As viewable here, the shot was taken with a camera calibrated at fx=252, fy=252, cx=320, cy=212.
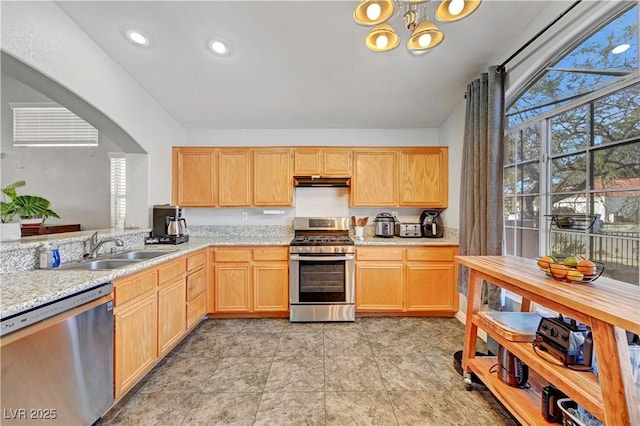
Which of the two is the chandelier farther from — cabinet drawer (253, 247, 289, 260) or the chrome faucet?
the chrome faucet

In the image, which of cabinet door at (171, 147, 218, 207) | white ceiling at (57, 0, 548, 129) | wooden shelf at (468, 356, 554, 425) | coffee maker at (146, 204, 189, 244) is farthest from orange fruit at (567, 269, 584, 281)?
cabinet door at (171, 147, 218, 207)

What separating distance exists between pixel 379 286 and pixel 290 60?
8.83 ft

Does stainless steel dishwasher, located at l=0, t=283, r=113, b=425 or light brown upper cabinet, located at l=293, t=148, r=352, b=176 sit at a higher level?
light brown upper cabinet, located at l=293, t=148, r=352, b=176

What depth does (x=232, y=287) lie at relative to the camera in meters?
3.07

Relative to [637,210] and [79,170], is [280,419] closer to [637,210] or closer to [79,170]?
[637,210]

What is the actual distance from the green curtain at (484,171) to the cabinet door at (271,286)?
1.96 m

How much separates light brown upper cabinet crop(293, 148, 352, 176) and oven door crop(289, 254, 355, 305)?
1.16 metres

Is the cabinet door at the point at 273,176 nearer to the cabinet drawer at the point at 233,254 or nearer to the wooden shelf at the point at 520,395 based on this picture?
the cabinet drawer at the point at 233,254

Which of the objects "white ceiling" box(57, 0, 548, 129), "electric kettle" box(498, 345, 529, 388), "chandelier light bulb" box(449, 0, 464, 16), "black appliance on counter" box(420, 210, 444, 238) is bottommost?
"electric kettle" box(498, 345, 529, 388)

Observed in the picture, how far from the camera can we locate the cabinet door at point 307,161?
135 inches

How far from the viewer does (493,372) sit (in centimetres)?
170

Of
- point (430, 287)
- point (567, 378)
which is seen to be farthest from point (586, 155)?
point (430, 287)

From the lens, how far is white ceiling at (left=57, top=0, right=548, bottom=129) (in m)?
2.02

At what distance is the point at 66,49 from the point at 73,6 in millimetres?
327
